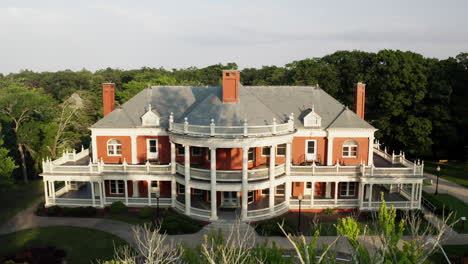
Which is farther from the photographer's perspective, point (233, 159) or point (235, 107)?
point (235, 107)

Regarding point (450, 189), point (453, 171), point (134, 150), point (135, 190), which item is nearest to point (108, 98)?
point (134, 150)

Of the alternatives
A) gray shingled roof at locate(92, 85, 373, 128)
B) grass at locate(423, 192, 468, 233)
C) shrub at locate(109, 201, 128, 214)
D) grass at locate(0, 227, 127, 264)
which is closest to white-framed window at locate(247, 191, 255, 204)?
gray shingled roof at locate(92, 85, 373, 128)

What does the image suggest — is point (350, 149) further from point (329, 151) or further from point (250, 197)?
point (250, 197)

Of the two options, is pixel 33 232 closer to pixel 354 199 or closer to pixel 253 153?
pixel 253 153

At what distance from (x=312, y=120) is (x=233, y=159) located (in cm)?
839

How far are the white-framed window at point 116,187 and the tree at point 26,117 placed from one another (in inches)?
649

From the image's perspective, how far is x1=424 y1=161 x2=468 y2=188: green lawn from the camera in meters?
43.8

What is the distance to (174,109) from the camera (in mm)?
34438

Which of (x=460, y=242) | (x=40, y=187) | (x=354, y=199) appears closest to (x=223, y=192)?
(x=354, y=199)

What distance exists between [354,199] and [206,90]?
17568 mm

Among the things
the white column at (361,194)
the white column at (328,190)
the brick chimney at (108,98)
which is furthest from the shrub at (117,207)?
the white column at (361,194)

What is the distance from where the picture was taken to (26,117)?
44.4 metres

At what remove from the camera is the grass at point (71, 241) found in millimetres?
24259

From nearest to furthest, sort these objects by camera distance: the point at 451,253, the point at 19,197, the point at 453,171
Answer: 1. the point at 451,253
2. the point at 19,197
3. the point at 453,171
